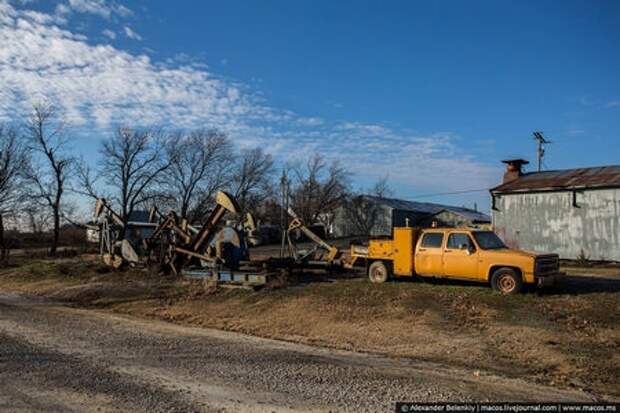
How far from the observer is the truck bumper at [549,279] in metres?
13.8

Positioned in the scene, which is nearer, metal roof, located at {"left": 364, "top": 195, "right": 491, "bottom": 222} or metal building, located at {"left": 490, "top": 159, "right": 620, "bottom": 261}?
metal building, located at {"left": 490, "top": 159, "right": 620, "bottom": 261}

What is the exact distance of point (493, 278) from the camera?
14328 millimetres

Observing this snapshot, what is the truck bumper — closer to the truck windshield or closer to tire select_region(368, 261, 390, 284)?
the truck windshield

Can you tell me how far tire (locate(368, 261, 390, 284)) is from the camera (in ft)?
55.8

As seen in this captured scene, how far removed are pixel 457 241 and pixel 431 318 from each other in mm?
3458

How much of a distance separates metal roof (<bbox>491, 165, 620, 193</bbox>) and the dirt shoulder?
755 centimetres

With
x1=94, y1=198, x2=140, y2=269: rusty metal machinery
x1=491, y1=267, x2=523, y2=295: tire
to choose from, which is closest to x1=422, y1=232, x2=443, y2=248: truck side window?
x1=491, y1=267, x2=523, y2=295: tire

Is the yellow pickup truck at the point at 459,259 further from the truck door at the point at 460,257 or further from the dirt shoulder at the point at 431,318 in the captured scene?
the dirt shoulder at the point at 431,318

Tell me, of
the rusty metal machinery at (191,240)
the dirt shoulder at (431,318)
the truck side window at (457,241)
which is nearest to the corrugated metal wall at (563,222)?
the dirt shoulder at (431,318)

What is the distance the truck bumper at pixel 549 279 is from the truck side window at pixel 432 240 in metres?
2.89

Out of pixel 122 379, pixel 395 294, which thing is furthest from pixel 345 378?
pixel 395 294

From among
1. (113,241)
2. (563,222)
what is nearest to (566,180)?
(563,222)

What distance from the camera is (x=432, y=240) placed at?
1581 centimetres

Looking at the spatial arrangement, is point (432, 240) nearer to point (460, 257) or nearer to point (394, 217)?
point (460, 257)
